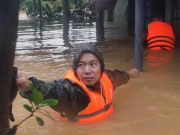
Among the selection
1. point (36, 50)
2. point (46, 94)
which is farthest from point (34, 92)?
point (36, 50)

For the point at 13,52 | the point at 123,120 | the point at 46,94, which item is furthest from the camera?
the point at 123,120

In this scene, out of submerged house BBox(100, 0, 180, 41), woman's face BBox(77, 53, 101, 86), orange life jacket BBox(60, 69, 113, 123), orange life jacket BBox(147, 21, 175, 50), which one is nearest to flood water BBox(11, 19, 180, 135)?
orange life jacket BBox(60, 69, 113, 123)

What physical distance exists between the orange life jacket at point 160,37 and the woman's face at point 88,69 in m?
4.23

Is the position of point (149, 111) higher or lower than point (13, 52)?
lower

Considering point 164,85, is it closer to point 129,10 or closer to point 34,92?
point 34,92

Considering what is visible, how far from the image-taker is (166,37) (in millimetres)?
6898

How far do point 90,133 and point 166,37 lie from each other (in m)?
4.62

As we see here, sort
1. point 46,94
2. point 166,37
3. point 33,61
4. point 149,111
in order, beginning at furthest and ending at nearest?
1. point 166,37
2. point 33,61
3. point 149,111
4. point 46,94

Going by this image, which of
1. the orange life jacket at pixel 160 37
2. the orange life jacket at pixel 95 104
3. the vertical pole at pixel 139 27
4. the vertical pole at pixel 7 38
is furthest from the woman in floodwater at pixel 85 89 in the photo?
the orange life jacket at pixel 160 37

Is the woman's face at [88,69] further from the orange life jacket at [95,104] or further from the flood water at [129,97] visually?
the flood water at [129,97]

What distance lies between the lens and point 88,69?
114 inches

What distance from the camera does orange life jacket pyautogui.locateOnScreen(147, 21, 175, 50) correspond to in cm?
688

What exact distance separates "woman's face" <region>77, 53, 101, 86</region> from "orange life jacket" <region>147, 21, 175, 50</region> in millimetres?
4232

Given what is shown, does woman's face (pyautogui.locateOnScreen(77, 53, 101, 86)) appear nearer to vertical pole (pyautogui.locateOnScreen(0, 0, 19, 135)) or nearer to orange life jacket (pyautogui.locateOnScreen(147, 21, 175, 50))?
vertical pole (pyautogui.locateOnScreen(0, 0, 19, 135))
